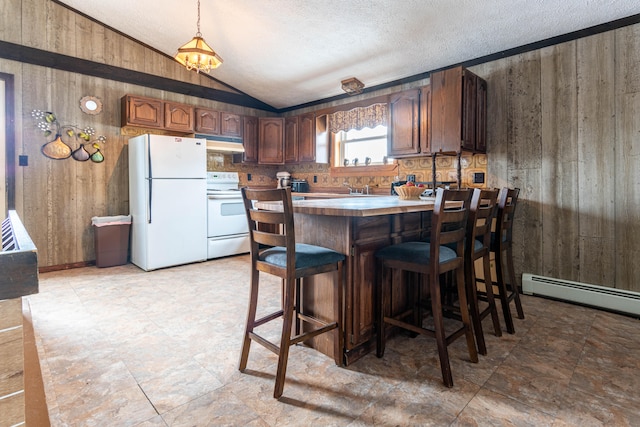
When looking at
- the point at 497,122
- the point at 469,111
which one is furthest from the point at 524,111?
the point at 469,111

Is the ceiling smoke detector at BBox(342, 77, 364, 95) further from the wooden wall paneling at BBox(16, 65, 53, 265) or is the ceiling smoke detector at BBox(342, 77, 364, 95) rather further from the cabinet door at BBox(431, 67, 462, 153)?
the wooden wall paneling at BBox(16, 65, 53, 265)

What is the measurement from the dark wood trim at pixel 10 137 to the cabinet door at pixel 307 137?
3547 millimetres

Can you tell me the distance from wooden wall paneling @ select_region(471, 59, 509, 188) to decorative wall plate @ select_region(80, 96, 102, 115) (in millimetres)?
4649

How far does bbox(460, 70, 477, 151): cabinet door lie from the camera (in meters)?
3.28

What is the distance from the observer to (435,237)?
5.65ft

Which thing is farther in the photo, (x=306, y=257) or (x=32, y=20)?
(x=32, y=20)

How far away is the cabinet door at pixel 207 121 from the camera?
4863mm

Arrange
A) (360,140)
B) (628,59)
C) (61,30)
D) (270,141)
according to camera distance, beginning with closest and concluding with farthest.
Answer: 1. (628,59)
2. (61,30)
3. (360,140)
4. (270,141)

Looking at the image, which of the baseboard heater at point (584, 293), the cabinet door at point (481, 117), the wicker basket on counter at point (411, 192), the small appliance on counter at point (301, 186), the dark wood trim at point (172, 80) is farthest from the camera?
the small appliance on counter at point (301, 186)

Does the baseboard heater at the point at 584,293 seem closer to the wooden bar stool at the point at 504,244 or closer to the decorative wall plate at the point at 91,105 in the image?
the wooden bar stool at the point at 504,244

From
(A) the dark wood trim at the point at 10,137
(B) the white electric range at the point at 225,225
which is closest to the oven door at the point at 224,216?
(B) the white electric range at the point at 225,225

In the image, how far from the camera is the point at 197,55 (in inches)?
116

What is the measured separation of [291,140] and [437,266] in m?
4.25

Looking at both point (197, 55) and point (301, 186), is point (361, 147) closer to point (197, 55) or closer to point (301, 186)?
point (301, 186)
